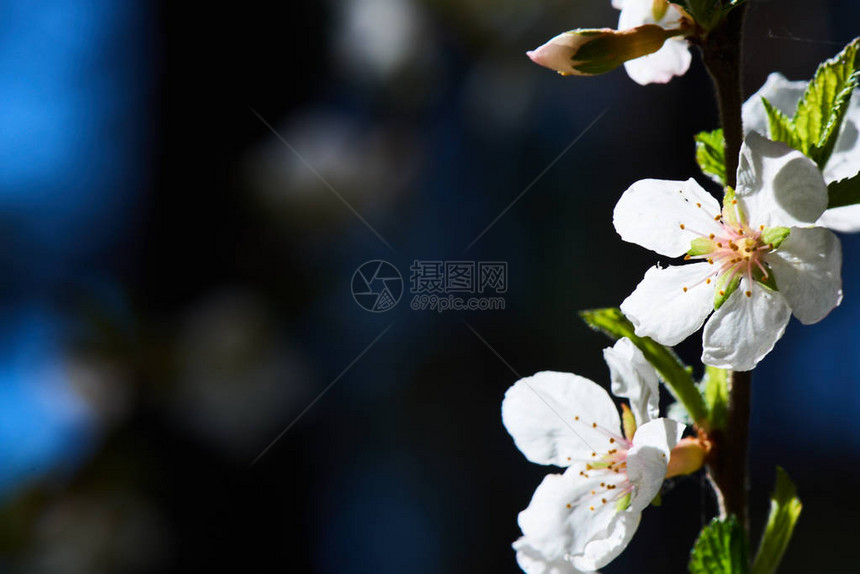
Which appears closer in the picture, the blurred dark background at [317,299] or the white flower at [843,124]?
the white flower at [843,124]

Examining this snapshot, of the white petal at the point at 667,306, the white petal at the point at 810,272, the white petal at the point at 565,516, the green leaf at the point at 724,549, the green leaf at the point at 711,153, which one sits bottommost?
the green leaf at the point at 724,549

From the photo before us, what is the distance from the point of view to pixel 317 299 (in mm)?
1593

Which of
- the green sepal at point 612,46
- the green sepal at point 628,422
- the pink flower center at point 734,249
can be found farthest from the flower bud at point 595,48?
the green sepal at point 628,422

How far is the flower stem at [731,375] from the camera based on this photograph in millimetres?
389

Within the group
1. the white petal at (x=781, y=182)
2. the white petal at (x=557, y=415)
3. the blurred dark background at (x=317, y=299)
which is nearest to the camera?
the white petal at (x=781, y=182)

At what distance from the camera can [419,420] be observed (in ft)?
5.50

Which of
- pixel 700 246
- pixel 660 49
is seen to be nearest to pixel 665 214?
pixel 700 246

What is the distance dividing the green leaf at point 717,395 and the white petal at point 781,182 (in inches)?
4.4

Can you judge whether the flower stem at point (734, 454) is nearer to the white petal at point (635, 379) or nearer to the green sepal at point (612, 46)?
the white petal at point (635, 379)

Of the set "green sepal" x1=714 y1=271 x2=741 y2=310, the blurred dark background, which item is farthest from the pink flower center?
the blurred dark background

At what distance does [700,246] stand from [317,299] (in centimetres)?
124

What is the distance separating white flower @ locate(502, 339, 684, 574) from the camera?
17.0 inches

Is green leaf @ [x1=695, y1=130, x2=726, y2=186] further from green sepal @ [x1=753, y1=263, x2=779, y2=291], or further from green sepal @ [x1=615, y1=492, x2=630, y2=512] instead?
green sepal @ [x1=615, y1=492, x2=630, y2=512]

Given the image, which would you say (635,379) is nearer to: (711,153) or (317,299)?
(711,153)
